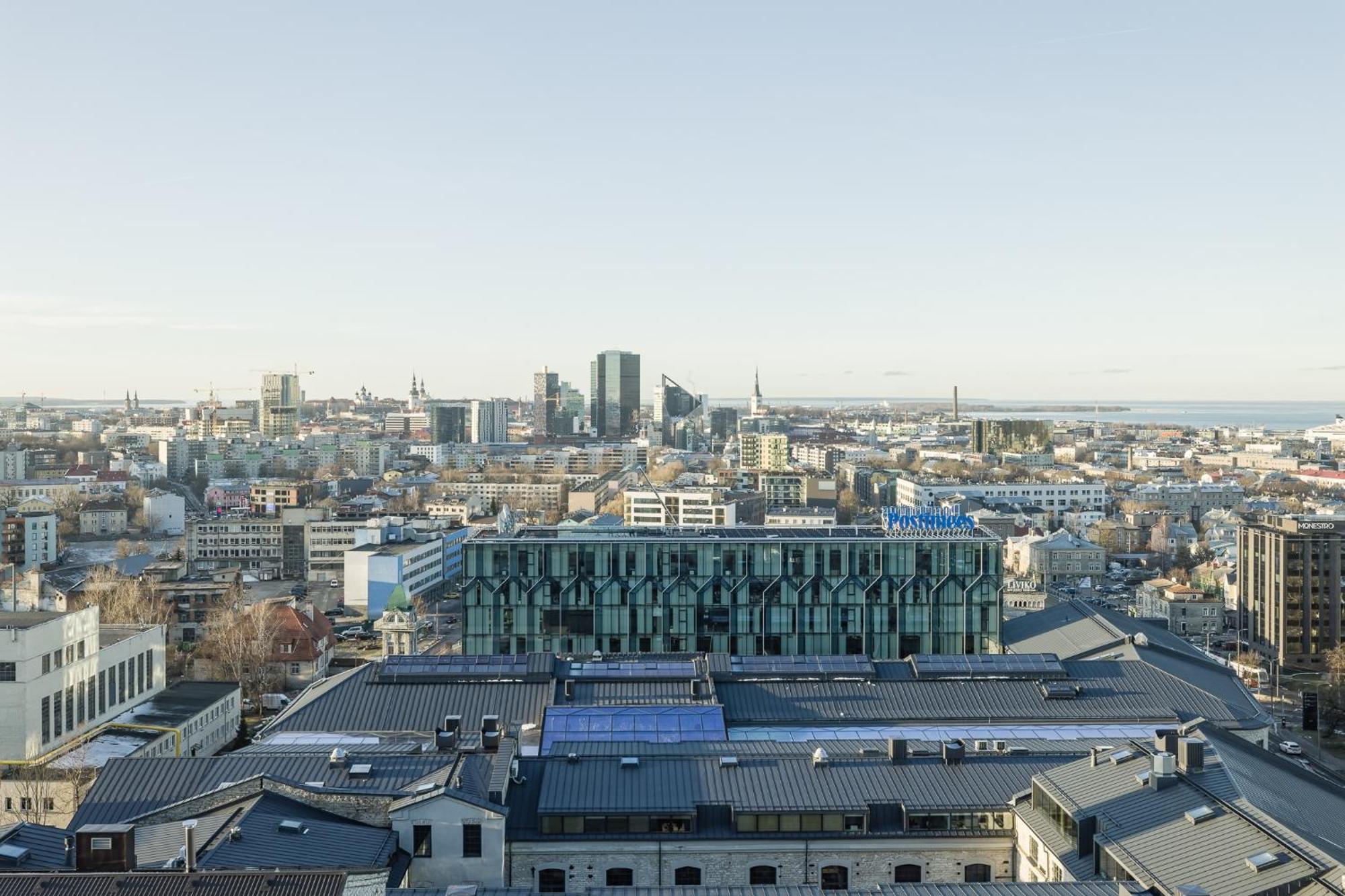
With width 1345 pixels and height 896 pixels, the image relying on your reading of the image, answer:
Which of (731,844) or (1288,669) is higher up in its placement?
(731,844)

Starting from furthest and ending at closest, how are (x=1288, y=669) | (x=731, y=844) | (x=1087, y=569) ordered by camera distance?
1. (x=1087, y=569)
2. (x=1288, y=669)
3. (x=731, y=844)

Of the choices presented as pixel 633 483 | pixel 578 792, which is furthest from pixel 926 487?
pixel 578 792

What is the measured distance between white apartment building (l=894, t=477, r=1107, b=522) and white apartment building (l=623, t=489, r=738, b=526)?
139 feet

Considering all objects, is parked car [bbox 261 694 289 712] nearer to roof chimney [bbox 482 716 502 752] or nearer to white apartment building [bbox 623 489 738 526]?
roof chimney [bbox 482 716 502 752]

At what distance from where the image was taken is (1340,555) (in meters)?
87.9

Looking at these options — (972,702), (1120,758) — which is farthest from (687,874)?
(972,702)

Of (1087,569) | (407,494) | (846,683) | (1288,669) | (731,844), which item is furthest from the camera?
(407,494)

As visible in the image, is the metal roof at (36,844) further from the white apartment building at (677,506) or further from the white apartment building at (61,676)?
the white apartment building at (677,506)

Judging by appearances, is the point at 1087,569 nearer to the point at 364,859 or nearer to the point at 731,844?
the point at 731,844

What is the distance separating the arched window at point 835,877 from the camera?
3173 centimetres

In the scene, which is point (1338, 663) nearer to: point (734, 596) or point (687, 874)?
point (734, 596)

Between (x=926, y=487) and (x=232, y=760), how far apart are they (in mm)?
143947

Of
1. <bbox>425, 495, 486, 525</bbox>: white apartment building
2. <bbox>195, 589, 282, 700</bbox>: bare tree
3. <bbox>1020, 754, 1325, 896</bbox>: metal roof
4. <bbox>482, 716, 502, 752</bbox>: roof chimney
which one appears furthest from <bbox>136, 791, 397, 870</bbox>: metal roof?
<bbox>425, 495, 486, 525</bbox>: white apartment building


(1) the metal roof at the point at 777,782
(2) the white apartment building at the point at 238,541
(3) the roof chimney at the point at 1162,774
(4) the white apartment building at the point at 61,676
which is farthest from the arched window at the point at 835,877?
(2) the white apartment building at the point at 238,541
